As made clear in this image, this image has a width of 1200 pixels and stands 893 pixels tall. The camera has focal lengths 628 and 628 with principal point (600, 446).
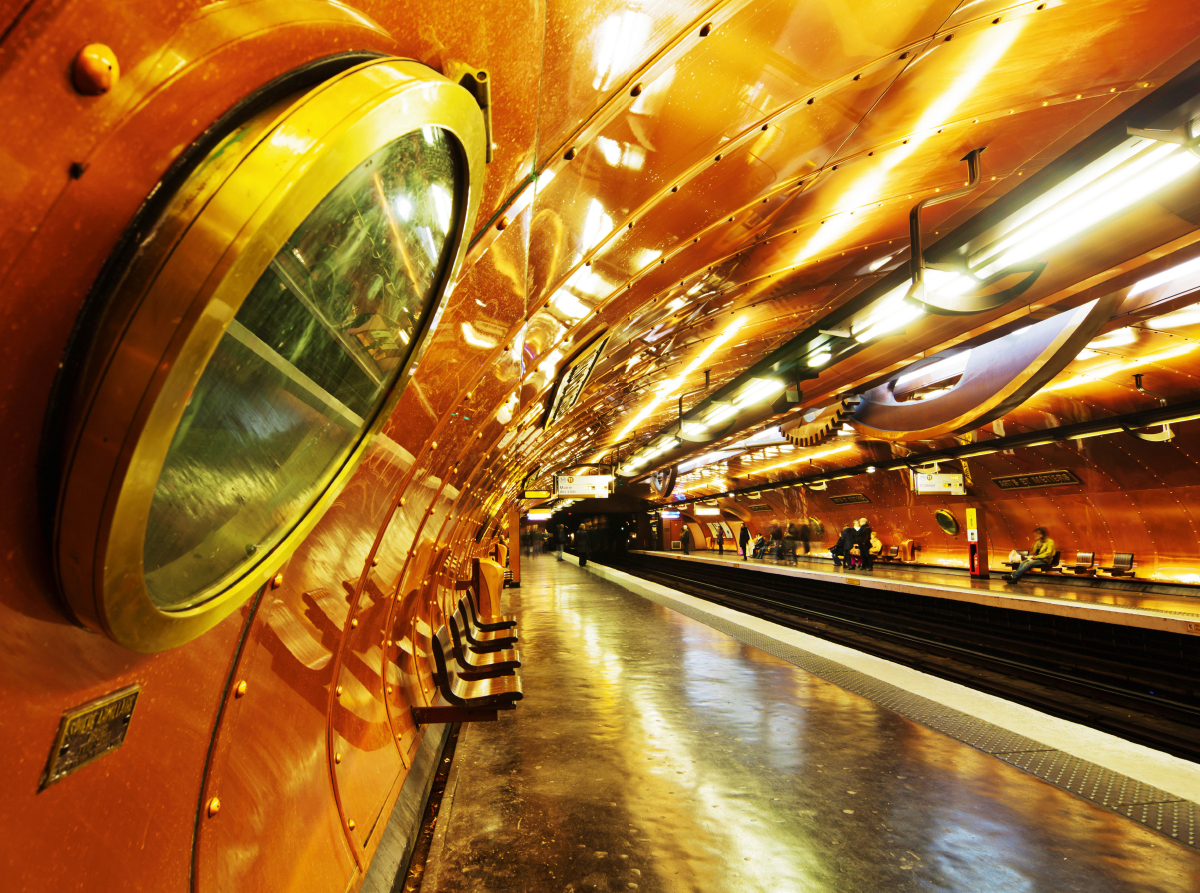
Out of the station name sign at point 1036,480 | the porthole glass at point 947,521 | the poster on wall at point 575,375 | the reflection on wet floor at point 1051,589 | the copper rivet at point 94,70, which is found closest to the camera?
the copper rivet at point 94,70

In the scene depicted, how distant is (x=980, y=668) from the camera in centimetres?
1045

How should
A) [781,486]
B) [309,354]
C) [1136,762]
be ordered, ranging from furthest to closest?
[781,486] < [1136,762] < [309,354]

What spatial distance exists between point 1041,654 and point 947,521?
9.26 metres

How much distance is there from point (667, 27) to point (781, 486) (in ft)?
76.9

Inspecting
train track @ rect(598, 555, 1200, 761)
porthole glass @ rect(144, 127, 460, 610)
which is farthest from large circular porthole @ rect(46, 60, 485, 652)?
train track @ rect(598, 555, 1200, 761)

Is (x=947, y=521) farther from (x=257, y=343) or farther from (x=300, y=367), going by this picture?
(x=257, y=343)

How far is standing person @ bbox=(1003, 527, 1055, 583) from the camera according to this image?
16.2 metres

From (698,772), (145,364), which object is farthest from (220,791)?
(698,772)

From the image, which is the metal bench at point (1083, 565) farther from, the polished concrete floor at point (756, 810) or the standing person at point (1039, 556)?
the polished concrete floor at point (756, 810)

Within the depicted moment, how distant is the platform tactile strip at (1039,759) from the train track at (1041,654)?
369cm

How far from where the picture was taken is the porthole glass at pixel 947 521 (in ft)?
63.9

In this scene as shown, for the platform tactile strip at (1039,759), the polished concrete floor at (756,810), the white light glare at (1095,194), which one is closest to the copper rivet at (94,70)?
the polished concrete floor at (756,810)

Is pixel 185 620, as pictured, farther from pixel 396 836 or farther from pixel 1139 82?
pixel 1139 82

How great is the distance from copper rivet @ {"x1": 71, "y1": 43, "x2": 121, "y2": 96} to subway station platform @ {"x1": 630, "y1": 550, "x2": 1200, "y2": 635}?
37.7 feet
